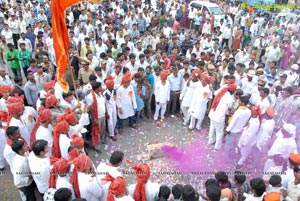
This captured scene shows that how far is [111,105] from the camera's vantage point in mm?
7012

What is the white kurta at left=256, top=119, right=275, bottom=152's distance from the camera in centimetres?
607

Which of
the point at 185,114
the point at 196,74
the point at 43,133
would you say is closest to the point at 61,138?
the point at 43,133

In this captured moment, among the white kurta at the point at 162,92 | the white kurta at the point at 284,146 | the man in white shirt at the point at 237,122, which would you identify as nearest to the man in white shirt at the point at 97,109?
the white kurta at the point at 162,92

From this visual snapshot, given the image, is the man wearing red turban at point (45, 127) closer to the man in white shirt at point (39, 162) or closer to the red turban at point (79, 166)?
the man in white shirt at point (39, 162)

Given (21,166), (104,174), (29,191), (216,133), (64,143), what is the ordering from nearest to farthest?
(104,174)
(21,166)
(29,191)
(64,143)
(216,133)

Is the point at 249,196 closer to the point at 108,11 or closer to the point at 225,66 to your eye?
the point at 225,66

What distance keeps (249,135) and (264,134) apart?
0.33 m

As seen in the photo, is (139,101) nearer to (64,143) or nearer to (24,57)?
(64,143)

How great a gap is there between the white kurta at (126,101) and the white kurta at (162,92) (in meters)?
0.74

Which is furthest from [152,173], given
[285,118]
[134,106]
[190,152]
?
[285,118]

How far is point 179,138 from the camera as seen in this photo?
306 inches

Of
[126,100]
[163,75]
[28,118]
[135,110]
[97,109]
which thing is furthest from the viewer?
[135,110]

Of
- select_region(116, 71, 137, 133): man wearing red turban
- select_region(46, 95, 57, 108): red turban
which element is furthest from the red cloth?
select_region(46, 95, 57, 108): red turban

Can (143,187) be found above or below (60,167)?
below
